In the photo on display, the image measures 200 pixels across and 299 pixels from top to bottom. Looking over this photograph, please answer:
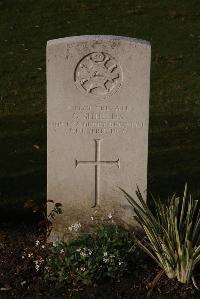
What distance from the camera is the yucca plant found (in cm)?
497

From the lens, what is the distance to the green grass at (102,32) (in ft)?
24.9

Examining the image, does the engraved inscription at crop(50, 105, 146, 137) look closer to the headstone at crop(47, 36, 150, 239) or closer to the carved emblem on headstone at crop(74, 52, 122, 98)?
the headstone at crop(47, 36, 150, 239)

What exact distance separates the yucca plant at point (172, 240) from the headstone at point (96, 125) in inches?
14.0

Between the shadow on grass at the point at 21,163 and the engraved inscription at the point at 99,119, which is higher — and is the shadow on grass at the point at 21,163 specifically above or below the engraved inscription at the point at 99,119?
below

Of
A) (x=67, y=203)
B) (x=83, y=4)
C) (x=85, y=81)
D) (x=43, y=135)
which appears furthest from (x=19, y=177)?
(x=83, y=4)

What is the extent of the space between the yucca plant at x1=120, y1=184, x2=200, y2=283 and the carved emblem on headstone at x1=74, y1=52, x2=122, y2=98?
874mm

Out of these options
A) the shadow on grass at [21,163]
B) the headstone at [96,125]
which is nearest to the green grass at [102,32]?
the shadow on grass at [21,163]

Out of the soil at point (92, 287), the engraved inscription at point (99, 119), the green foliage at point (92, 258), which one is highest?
the engraved inscription at point (99, 119)

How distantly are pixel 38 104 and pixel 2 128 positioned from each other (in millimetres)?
1220

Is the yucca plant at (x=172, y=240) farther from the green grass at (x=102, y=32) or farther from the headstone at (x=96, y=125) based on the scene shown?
the green grass at (x=102, y=32)

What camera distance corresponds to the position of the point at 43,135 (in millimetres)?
8727

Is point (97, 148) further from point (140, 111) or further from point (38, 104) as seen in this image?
point (38, 104)

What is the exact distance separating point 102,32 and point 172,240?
10.7 m

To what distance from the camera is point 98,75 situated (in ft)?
17.5
